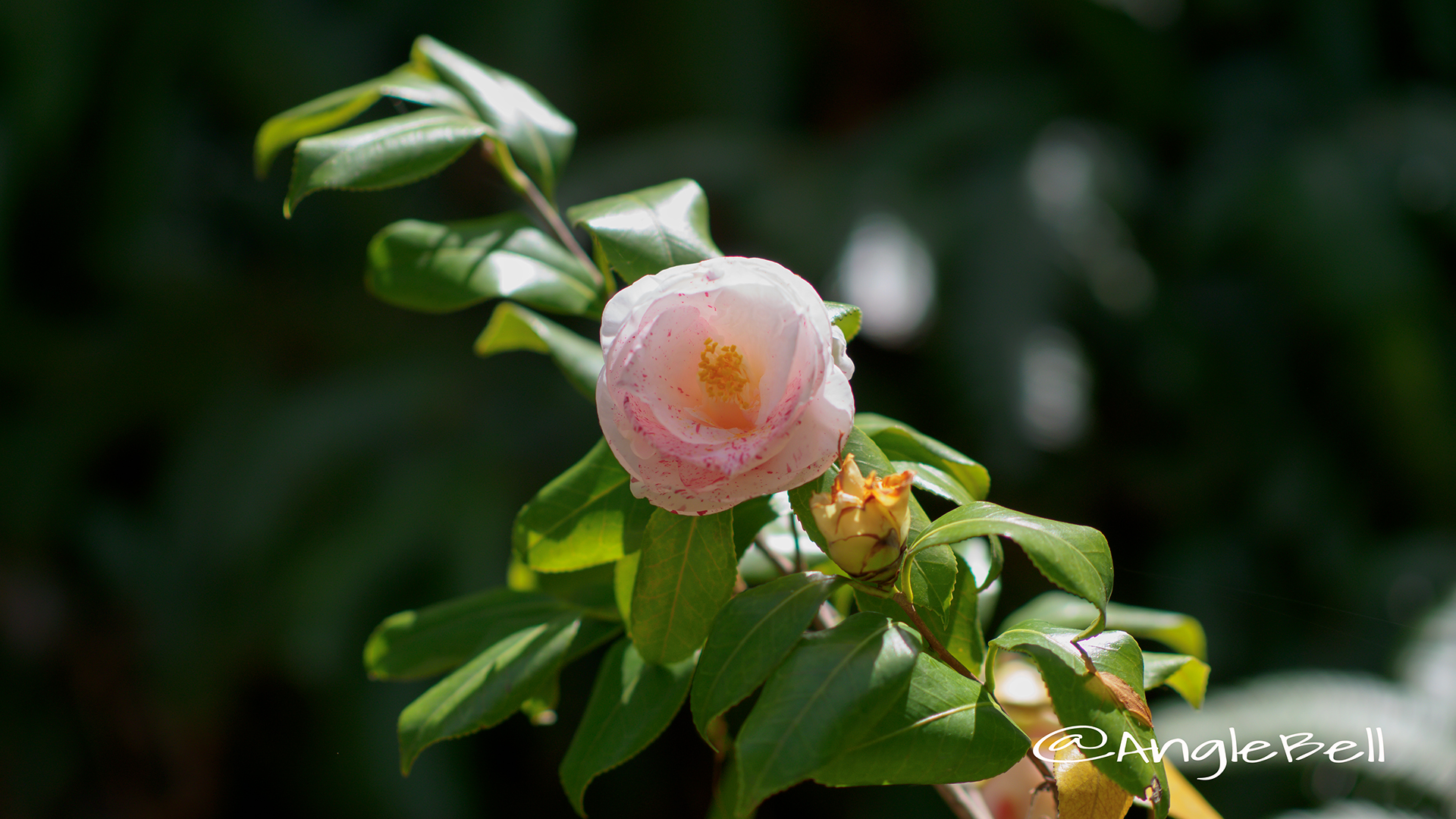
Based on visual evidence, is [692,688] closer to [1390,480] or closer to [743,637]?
[743,637]

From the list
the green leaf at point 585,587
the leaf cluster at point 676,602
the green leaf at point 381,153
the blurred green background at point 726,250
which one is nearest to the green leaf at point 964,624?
the leaf cluster at point 676,602

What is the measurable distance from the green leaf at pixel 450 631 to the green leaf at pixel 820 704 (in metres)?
0.14

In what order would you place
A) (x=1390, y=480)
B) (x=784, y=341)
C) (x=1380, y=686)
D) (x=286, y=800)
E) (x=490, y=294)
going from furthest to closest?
(x=286, y=800), (x=1390, y=480), (x=1380, y=686), (x=490, y=294), (x=784, y=341)

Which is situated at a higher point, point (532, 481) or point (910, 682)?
point (910, 682)

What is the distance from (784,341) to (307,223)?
1780mm

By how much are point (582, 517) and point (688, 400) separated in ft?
0.20

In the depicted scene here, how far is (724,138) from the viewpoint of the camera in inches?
63.5

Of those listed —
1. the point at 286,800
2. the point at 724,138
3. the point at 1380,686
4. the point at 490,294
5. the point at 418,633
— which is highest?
the point at 490,294

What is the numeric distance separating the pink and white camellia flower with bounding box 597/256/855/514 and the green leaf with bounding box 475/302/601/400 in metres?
0.09

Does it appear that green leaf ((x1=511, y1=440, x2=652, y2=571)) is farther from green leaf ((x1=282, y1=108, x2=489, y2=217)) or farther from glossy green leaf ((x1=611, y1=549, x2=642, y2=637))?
green leaf ((x1=282, y1=108, x2=489, y2=217))

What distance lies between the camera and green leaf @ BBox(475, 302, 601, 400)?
0.34 meters

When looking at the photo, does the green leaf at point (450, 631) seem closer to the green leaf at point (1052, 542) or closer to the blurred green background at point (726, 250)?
the green leaf at point (1052, 542)

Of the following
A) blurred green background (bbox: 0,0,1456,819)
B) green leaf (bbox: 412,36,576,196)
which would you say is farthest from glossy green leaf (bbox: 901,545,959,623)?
blurred green background (bbox: 0,0,1456,819)

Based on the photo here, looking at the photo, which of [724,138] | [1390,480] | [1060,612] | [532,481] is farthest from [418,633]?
[1390,480]
